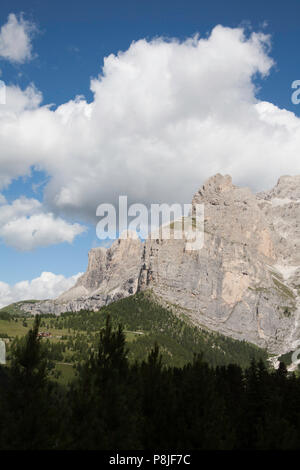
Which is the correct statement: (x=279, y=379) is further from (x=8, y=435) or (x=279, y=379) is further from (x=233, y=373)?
(x=8, y=435)

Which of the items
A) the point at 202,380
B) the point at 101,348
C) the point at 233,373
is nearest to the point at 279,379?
the point at 233,373

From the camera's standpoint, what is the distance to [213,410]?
132ft

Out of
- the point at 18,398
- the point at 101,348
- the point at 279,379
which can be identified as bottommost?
the point at 279,379

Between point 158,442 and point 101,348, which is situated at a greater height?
point 101,348

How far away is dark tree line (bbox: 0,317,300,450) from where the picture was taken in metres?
33.0

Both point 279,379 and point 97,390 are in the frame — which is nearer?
point 97,390

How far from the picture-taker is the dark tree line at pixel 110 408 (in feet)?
108

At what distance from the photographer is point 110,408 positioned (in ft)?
116

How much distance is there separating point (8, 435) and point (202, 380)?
19.0 metres
